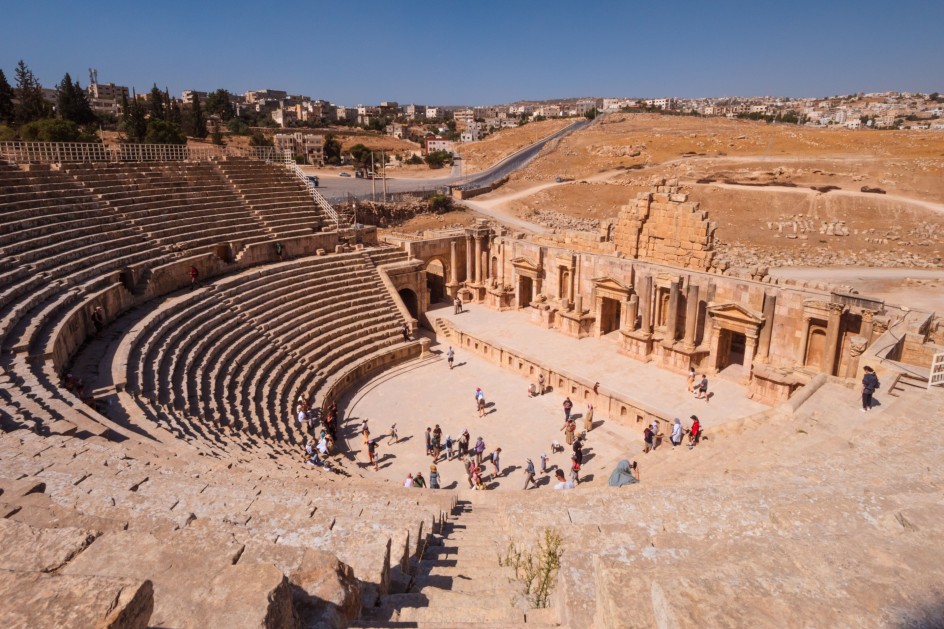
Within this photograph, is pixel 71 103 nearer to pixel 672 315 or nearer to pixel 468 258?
pixel 468 258

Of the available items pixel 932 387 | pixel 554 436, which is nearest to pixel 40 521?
pixel 554 436

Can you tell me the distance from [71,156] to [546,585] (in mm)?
25560

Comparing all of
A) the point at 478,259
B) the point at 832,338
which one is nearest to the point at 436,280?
the point at 478,259

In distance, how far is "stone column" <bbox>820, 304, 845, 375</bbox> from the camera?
52.7 ft

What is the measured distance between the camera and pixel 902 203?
4016 cm

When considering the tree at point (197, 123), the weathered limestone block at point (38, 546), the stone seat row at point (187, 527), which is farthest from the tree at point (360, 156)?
the weathered limestone block at point (38, 546)

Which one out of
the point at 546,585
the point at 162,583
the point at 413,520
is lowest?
the point at 413,520

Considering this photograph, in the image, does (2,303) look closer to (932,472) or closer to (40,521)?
(40,521)

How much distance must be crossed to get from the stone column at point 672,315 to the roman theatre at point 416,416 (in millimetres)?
71

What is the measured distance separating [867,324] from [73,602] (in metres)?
18.7

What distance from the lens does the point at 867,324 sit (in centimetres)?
1586

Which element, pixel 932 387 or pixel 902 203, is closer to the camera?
pixel 932 387

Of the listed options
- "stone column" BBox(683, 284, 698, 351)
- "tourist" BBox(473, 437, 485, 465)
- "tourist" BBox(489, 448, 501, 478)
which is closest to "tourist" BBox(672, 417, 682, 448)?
"tourist" BBox(489, 448, 501, 478)

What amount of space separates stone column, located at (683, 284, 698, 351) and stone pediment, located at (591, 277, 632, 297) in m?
2.55
